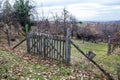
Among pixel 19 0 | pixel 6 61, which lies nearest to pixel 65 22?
pixel 19 0

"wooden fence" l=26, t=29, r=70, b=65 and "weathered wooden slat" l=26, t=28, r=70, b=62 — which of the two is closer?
"wooden fence" l=26, t=29, r=70, b=65

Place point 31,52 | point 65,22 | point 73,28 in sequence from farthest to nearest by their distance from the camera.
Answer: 1. point 73,28
2. point 65,22
3. point 31,52

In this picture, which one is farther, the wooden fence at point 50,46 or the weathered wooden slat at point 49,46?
the weathered wooden slat at point 49,46

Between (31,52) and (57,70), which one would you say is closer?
(57,70)

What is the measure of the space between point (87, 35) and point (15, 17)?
2395cm

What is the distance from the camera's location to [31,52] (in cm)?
1408

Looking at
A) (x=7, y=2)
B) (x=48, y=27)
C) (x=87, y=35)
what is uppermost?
(x=7, y=2)

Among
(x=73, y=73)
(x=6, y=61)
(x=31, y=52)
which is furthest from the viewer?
(x=31, y=52)

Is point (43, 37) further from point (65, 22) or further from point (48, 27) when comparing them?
point (65, 22)

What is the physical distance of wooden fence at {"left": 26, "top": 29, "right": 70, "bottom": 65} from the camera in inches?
429

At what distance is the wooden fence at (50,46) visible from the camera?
35.8ft

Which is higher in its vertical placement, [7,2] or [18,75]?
[7,2]

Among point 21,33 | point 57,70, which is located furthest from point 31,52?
point 21,33

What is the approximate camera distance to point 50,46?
12.1 meters
